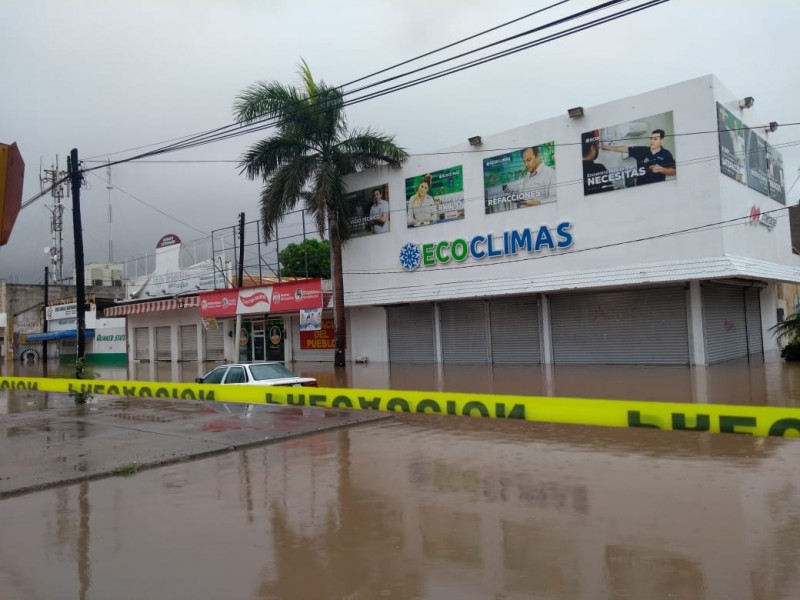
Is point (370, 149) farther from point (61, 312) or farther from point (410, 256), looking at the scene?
point (61, 312)

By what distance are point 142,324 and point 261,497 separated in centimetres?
3696

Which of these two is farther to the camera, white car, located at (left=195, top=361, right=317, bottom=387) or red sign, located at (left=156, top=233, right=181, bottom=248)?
red sign, located at (left=156, top=233, right=181, bottom=248)

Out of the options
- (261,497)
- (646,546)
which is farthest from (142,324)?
(646,546)

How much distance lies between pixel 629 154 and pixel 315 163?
467 inches

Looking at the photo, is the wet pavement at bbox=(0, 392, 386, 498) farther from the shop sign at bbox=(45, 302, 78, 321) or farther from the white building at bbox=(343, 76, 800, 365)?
the shop sign at bbox=(45, 302, 78, 321)

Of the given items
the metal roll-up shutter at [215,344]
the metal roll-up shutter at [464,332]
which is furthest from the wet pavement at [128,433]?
the metal roll-up shutter at [215,344]

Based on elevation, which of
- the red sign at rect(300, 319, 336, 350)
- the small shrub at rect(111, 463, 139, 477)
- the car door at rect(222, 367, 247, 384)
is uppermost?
the red sign at rect(300, 319, 336, 350)

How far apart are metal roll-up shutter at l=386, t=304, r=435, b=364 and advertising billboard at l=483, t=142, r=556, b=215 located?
18.0ft

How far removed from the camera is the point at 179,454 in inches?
331

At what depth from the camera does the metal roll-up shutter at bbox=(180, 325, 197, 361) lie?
3696 centimetres

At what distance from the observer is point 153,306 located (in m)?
36.7

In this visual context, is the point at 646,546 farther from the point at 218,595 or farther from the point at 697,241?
the point at 697,241

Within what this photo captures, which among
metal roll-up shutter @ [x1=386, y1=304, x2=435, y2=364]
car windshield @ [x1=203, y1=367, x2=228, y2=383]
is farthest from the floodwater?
metal roll-up shutter @ [x1=386, y1=304, x2=435, y2=364]

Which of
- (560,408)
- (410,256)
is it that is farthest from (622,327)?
(560,408)
